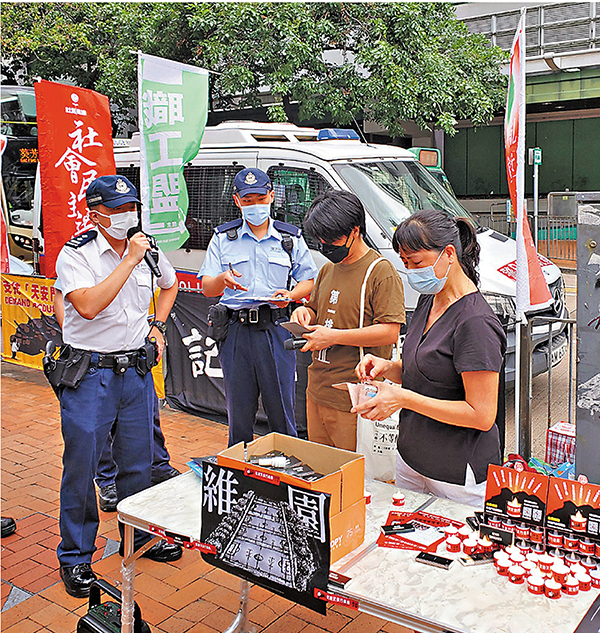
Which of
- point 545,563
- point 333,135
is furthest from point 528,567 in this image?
point 333,135

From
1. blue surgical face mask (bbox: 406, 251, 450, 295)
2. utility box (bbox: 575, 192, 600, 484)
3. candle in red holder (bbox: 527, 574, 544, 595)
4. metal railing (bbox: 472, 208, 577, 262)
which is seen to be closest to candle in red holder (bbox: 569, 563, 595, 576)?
candle in red holder (bbox: 527, 574, 544, 595)

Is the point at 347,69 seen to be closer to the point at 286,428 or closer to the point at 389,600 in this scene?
the point at 286,428

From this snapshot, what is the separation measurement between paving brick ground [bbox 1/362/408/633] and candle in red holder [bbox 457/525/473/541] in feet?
4.10

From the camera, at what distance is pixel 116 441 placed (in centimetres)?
382

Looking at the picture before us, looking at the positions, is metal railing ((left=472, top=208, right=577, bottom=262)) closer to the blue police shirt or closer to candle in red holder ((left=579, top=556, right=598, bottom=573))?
the blue police shirt

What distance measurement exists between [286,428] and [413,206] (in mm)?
2897

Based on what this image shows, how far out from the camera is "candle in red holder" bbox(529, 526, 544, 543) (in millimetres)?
2197

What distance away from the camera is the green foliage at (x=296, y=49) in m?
13.8

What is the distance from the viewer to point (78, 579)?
3.69m

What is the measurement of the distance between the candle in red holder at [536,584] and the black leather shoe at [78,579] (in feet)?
8.17

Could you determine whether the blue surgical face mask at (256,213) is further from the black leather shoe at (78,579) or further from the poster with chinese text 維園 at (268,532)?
the poster with chinese text 維園 at (268,532)

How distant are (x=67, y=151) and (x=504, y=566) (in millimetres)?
5185

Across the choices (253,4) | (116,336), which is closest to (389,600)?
(116,336)

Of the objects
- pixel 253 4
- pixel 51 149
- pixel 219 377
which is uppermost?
pixel 253 4
